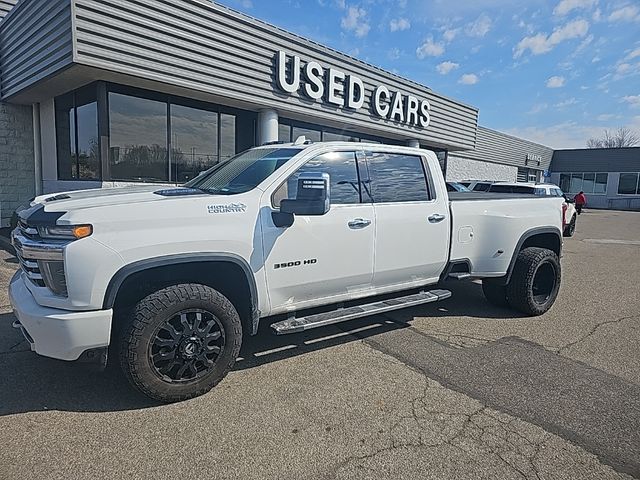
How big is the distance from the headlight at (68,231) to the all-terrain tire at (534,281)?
4.84 m

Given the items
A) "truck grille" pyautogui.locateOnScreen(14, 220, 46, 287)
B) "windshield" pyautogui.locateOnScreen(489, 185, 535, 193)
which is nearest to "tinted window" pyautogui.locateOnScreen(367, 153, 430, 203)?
"truck grille" pyautogui.locateOnScreen(14, 220, 46, 287)

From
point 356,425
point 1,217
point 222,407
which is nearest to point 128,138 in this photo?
point 1,217

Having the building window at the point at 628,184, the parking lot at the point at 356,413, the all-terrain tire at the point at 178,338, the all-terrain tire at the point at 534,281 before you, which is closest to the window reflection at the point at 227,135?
the parking lot at the point at 356,413

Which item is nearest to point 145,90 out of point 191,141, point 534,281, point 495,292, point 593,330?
point 191,141

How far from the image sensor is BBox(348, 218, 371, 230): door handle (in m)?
3.98

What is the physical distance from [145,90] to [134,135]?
1.08 m

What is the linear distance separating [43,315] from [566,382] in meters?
4.10

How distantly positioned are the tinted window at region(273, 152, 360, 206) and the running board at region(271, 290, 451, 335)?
103 centimetres

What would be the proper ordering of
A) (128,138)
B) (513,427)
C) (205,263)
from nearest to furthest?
1. (513,427)
2. (205,263)
3. (128,138)

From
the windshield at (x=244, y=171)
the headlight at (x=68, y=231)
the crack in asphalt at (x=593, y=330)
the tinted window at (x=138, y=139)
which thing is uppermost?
the tinted window at (x=138, y=139)

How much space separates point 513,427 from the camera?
9.73 feet

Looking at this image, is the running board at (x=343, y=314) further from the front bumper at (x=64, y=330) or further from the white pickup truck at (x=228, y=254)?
the front bumper at (x=64, y=330)

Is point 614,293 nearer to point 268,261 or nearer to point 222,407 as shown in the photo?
point 268,261

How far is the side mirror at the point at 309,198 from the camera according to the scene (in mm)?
3301
